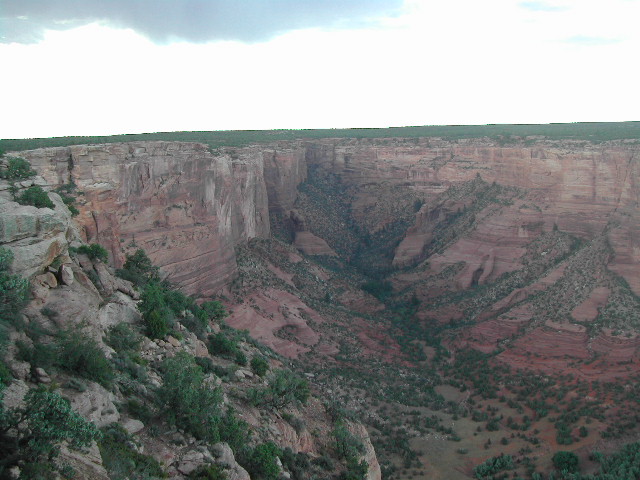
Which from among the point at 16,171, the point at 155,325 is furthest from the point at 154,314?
the point at 16,171

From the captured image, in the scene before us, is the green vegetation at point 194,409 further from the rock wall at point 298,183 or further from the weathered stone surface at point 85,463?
the rock wall at point 298,183

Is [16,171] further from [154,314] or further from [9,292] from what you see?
[9,292]

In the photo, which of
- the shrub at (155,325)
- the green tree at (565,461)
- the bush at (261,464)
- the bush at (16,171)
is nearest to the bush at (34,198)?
the bush at (16,171)

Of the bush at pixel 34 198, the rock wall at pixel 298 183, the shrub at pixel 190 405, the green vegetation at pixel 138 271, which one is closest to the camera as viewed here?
the shrub at pixel 190 405

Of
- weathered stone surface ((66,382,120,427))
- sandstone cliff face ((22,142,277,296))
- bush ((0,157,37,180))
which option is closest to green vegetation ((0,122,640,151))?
sandstone cliff face ((22,142,277,296))

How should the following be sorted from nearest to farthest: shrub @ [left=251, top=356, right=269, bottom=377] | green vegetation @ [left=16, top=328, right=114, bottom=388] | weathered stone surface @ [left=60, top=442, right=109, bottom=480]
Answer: weathered stone surface @ [left=60, top=442, right=109, bottom=480]
green vegetation @ [left=16, top=328, right=114, bottom=388]
shrub @ [left=251, top=356, right=269, bottom=377]

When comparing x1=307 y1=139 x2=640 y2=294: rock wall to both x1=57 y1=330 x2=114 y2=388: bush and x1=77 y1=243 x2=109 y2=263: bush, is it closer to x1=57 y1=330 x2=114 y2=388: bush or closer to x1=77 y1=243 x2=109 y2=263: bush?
x1=77 y1=243 x2=109 y2=263: bush
